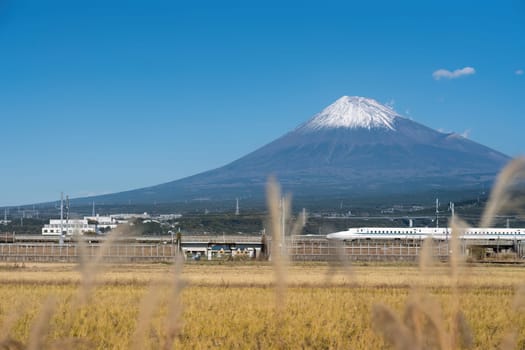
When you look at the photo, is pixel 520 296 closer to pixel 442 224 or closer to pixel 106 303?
pixel 106 303

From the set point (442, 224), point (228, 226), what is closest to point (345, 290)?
point (228, 226)

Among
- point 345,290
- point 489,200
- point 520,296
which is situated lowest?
point 345,290

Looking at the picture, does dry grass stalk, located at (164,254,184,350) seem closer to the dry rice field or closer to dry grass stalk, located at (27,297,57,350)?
the dry rice field

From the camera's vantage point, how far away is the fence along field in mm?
2270

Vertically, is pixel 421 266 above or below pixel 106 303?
above

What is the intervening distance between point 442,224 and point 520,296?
167831 mm

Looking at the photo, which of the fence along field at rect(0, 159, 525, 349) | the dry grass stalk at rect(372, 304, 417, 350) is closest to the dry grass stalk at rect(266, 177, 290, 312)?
the fence along field at rect(0, 159, 525, 349)

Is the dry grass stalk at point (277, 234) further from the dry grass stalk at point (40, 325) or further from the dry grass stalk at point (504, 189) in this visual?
the dry grass stalk at point (40, 325)

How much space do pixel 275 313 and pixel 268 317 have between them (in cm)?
944

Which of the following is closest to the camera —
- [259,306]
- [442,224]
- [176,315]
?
[176,315]

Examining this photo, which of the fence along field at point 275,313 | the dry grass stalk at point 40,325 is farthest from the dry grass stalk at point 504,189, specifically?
the dry grass stalk at point 40,325

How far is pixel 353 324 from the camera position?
456 inches

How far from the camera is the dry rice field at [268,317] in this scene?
225 centimetres

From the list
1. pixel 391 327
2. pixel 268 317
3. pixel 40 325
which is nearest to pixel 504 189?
pixel 391 327
